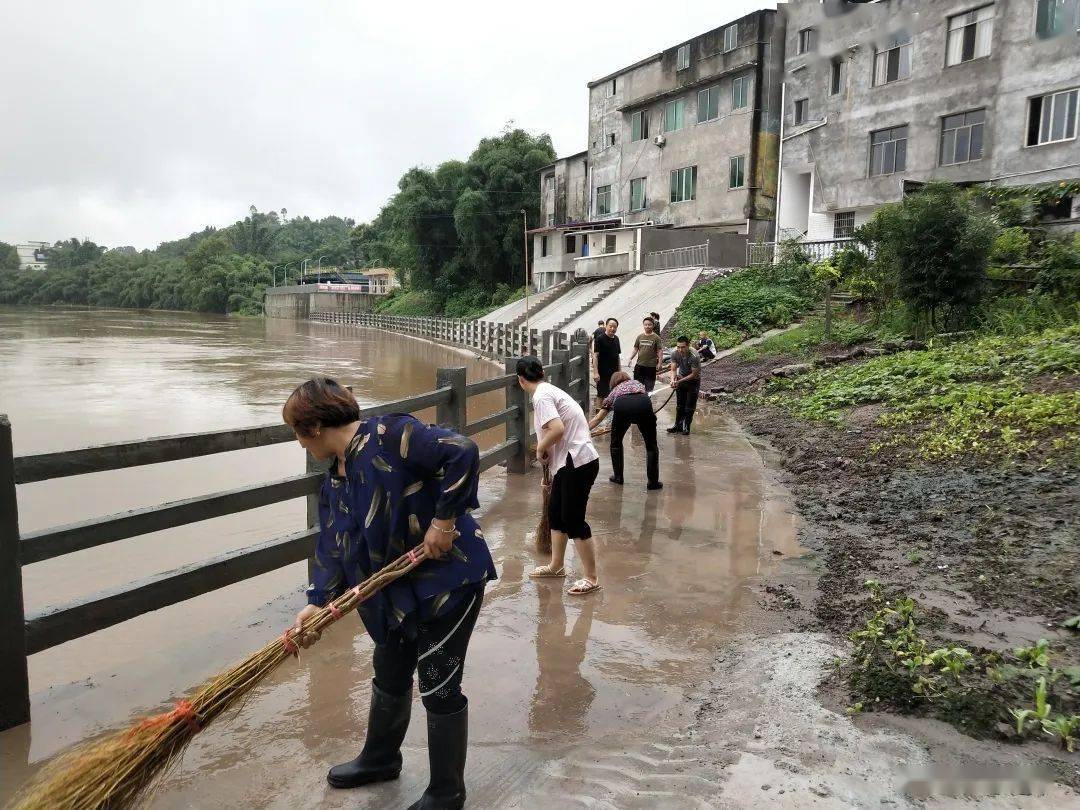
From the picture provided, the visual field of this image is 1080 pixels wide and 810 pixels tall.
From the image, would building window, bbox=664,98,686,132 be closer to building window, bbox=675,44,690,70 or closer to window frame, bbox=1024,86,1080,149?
building window, bbox=675,44,690,70

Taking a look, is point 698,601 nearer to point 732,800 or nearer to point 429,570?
point 732,800

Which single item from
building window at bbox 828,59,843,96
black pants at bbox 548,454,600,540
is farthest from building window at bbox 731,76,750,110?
black pants at bbox 548,454,600,540

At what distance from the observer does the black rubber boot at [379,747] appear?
9.77 ft

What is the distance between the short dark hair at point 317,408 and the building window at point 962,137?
25566 millimetres

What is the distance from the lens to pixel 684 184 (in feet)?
119

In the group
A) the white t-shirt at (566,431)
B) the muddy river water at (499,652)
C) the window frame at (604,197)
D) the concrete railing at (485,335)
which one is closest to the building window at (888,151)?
the concrete railing at (485,335)

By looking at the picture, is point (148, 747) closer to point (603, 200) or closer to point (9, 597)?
point (9, 597)

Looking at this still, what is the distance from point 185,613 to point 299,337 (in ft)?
156

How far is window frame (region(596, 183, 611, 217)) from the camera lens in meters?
42.1

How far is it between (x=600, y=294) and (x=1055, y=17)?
16982 mm

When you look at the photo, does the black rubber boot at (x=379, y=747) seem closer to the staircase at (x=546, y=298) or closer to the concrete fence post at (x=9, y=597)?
the concrete fence post at (x=9, y=597)

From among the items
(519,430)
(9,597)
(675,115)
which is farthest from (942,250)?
(675,115)

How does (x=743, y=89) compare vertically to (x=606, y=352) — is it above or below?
above

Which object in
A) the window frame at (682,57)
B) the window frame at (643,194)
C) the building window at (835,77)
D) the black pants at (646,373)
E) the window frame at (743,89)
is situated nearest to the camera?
the black pants at (646,373)
